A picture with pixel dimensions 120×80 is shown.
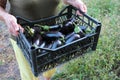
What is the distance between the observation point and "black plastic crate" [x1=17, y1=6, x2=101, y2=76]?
51.2 inches

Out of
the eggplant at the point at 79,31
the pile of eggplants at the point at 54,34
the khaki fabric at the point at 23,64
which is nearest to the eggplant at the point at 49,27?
the pile of eggplants at the point at 54,34

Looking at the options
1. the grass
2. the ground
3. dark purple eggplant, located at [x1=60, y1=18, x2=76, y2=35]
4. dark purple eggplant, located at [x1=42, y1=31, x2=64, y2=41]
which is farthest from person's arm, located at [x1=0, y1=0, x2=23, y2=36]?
the ground

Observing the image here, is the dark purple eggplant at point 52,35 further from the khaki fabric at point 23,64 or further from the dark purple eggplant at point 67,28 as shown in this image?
the khaki fabric at point 23,64

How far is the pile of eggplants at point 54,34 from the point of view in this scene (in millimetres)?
1406

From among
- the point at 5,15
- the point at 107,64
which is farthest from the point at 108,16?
the point at 5,15

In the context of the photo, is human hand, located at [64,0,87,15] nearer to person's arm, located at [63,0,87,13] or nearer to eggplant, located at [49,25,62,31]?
person's arm, located at [63,0,87,13]

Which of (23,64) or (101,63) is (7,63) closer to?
(23,64)

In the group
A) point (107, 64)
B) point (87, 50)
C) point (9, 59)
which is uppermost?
point (87, 50)

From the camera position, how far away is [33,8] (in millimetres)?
1620

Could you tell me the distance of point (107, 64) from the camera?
7.43 ft

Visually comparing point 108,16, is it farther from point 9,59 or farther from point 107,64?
point 9,59

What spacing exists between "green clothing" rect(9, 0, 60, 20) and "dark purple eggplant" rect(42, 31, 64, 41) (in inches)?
9.8

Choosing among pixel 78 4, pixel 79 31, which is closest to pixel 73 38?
pixel 79 31

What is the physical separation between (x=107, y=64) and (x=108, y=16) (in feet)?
3.44
